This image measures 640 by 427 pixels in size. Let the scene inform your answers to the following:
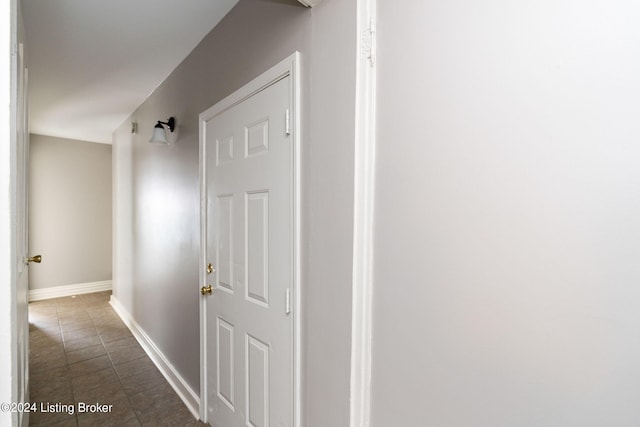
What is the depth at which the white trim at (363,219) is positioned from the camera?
96 centimetres

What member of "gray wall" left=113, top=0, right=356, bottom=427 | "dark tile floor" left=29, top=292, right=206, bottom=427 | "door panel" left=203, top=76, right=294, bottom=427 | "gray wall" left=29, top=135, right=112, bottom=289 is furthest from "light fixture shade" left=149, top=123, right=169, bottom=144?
"gray wall" left=29, top=135, right=112, bottom=289

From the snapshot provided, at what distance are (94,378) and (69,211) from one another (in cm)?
337

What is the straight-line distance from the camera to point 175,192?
2.41 meters

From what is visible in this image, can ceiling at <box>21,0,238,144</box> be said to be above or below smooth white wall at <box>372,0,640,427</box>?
above

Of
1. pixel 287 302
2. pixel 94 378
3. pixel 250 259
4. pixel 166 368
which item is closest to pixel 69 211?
pixel 94 378

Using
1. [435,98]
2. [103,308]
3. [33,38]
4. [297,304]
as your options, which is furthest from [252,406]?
[103,308]

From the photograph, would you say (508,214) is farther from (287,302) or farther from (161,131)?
(161,131)

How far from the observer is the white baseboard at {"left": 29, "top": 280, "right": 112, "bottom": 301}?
4426 millimetres

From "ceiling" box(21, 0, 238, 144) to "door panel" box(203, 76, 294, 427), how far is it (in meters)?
0.61

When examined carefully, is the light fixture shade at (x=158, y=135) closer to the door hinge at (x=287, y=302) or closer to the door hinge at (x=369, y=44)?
the door hinge at (x=287, y=302)

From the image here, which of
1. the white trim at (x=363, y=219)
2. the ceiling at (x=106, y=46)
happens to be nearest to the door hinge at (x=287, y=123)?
the white trim at (x=363, y=219)

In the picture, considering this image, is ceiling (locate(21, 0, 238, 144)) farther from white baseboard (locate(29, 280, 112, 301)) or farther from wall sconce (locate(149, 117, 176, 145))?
white baseboard (locate(29, 280, 112, 301))

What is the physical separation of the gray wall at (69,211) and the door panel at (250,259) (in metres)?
4.18

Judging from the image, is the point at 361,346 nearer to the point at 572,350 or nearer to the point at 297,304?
the point at 297,304
